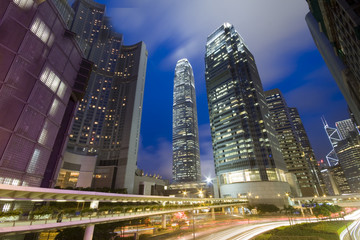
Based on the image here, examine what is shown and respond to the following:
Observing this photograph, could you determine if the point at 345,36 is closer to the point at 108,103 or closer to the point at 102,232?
the point at 102,232

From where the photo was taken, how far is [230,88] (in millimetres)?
132375

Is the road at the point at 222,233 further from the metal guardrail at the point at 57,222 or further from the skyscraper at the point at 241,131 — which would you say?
the skyscraper at the point at 241,131

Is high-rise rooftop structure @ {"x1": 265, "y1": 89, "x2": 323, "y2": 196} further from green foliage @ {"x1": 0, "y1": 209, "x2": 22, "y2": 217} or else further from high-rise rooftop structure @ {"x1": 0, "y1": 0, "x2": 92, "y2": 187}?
green foliage @ {"x1": 0, "y1": 209, "x2": 22, "y2": 217}

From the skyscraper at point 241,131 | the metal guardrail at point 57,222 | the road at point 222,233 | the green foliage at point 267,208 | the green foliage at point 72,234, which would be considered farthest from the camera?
the skyscraper at point 241,131

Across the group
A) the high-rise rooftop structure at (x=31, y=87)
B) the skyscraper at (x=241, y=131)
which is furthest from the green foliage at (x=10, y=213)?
the skyscraper at (x=241, y=131)

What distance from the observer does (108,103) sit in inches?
5453

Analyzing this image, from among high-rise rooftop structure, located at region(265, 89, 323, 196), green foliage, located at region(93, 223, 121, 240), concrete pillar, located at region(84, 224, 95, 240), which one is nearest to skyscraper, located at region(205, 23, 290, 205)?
high-rise rooftop structure, located at region(265, 89, 323, 196)

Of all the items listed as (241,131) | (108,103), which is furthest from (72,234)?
(108,103)

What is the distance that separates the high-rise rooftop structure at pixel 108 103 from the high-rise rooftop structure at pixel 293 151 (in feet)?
486

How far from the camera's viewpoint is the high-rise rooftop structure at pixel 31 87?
1481 inches

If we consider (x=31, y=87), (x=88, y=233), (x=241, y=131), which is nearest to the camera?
(x=88, y=233)

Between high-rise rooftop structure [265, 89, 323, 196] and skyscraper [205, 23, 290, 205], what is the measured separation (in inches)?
2336

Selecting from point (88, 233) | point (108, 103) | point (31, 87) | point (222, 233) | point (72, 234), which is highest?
point (108, 103)

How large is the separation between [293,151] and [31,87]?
652 feet
